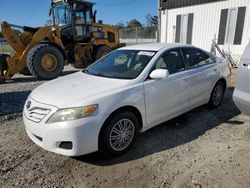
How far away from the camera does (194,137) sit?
147 inches

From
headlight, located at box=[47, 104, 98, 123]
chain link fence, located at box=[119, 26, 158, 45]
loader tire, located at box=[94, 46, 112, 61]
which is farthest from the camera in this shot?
chain link fence, located at box=[119, 26, 158, 45]

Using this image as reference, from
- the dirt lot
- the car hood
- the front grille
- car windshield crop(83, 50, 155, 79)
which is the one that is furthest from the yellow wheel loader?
the front grille

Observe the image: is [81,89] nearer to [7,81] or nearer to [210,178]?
[210,178]

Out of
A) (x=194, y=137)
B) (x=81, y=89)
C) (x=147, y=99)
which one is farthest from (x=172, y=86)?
(x=81, y=89)

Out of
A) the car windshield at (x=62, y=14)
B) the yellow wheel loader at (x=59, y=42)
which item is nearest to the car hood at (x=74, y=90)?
the yellow wheel loader at (x=59, y=42)

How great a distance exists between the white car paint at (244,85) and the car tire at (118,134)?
170cm

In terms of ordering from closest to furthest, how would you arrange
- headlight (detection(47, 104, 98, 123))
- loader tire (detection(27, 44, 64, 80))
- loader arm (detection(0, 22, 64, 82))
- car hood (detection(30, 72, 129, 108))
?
1. headlight (detection(47, 104, 98, 123))
2. car hood (detection(30, 72, 129, 108))
3. loader tire (detection(27, 44, 64, 80))
4. loader arm (detection(0, 22, 64, 82))

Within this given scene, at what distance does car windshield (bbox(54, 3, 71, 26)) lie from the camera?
32.1 feet

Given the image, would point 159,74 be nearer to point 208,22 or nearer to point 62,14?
point 62,14

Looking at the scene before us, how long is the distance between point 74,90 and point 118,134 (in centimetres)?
88

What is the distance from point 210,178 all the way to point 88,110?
1.73 meters

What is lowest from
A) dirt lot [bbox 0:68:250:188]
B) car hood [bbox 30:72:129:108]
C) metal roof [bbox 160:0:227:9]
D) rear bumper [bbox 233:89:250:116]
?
dirt lot [bbox 0:68:250:188]

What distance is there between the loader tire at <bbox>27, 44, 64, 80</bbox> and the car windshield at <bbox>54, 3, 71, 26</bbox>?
2.04m

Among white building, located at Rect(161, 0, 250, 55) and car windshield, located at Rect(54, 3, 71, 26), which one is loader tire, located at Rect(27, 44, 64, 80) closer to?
car windshield, located at Rect(54, 3, 71, 26)
